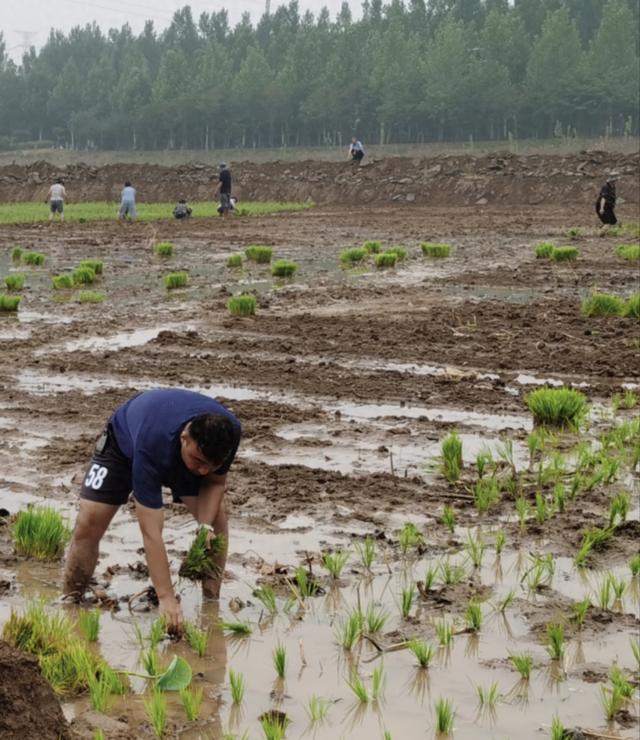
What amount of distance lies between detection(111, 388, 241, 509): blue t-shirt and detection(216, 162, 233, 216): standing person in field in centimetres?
2941

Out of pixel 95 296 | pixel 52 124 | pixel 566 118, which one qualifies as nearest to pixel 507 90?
pixel 566 118

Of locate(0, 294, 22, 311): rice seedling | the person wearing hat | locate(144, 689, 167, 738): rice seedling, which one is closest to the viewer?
locate(144, 689, 167, 738): rice seedling

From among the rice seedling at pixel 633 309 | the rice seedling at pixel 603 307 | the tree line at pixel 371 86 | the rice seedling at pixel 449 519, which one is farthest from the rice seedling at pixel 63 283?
the tree line at pixel 371 86

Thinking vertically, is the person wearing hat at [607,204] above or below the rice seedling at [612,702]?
above

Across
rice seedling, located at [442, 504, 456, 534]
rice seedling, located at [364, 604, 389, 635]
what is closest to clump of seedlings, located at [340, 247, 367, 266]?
rice seedling, located at [442, 504, 456, 534]

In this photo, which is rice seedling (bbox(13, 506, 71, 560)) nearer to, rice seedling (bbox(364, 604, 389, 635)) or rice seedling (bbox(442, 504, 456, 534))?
rice seedling (bbox(364, 604, 389, 635))

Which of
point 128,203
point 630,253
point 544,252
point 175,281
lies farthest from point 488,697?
point 128,203

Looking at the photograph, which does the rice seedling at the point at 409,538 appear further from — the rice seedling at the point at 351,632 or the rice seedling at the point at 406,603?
the rice seedling at the point at 351,632

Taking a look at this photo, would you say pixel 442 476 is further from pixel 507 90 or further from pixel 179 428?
pixel 507 90

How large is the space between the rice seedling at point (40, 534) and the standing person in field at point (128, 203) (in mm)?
27535

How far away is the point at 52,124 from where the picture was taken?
428ft

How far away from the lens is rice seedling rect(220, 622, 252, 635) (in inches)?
201

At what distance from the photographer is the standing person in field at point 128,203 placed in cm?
3325

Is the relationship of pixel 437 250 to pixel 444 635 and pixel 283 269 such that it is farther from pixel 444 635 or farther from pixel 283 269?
pixel 444 635
